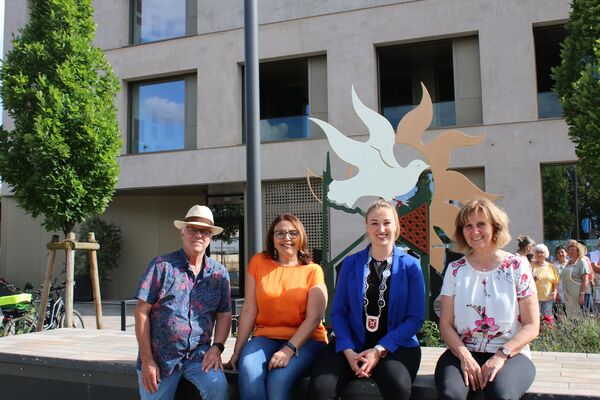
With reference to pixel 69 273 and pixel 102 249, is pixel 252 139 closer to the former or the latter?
pixel 69 273

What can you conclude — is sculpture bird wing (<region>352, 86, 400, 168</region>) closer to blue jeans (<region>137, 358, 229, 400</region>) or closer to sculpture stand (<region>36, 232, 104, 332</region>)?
sculpture stand (<region>36, 232, 104, 332</region>)

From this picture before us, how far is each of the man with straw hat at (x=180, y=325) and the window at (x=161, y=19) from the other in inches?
578

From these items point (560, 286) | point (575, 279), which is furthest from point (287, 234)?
point (560, 286)

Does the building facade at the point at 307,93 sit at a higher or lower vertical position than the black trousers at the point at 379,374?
higher

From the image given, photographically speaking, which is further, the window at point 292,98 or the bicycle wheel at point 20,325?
the window at point 292,98

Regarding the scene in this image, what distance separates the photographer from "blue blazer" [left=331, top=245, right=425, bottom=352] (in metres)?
A: 3.59

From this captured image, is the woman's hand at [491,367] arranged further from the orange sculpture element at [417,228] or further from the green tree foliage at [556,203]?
the green tree foliage at [556,203]

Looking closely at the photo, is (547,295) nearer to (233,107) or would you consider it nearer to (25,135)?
(25,135)

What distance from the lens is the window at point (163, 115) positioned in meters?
17.3

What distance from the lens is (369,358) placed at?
3479mm

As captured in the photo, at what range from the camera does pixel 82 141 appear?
759cm

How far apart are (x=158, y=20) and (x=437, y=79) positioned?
29.6 ft

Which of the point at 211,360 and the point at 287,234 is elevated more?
the point at 287,234

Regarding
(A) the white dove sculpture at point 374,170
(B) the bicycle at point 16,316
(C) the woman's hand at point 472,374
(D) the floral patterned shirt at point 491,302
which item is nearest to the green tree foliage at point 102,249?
(B) the bicycle at point 16,316
